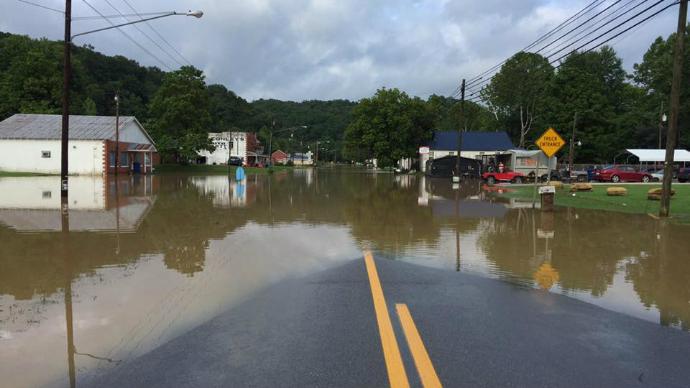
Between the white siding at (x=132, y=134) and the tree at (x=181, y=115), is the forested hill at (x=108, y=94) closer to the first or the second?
the tree at (x=181, y=115)

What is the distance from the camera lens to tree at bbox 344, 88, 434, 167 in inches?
2899

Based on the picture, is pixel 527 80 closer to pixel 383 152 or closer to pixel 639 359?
pixel 383 152

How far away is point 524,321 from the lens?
607cm

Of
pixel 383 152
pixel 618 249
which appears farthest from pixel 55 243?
pixel 383 152

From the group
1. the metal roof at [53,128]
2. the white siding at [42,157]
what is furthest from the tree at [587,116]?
the white siding at [42,157]

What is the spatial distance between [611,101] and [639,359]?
9911 centimetres

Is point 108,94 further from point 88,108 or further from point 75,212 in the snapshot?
point 75,212

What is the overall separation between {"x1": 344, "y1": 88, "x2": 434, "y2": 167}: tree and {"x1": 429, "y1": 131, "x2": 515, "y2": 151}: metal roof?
2.12 m

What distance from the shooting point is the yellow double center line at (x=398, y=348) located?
4.29 metres

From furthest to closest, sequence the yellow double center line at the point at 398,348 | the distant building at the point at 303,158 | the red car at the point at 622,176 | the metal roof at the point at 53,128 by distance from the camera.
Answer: the distant building at the point at 303,158
the metal roof at the point at 53,128
the red car at the point at 622,176
the yellow double center line at the point at 398,348

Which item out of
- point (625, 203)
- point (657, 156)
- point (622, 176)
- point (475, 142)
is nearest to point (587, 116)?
point (657, 156)

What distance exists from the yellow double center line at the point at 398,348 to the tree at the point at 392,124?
221ft

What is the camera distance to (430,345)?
5.12m

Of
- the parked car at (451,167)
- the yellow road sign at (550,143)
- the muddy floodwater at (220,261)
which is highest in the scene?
the yellow road sign at (550,143)
